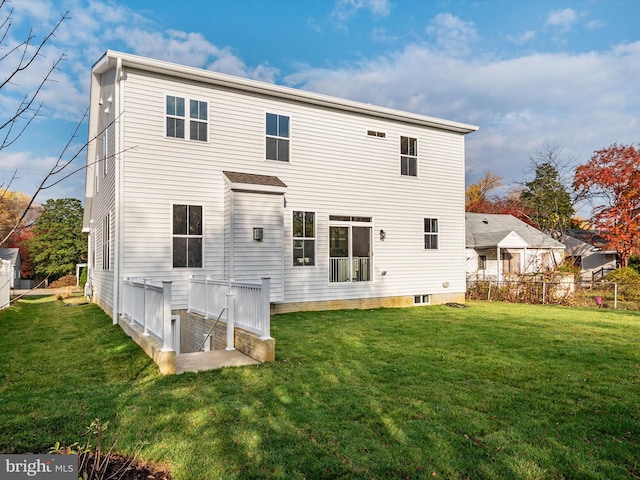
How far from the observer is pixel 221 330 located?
7.48 metres

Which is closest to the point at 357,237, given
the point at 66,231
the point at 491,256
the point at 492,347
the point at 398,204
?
the point at 398,204

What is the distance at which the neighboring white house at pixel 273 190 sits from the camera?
952 centimetres

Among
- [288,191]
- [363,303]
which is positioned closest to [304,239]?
[288,191]

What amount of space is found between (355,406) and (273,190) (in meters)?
6.97

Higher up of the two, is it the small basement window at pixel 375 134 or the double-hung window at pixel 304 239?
the small basement window at pixel 375 134

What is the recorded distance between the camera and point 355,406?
13.7 ft

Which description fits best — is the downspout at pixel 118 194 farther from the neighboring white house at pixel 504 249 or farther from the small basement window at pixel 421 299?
the neighboring white house at pixel 504 249

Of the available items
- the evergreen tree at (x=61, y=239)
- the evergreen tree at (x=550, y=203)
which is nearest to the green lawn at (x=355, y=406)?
the evergreen tree at (x=550, y=203)

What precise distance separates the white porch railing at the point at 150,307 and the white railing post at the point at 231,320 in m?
0.98

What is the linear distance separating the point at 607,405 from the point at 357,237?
862 cm

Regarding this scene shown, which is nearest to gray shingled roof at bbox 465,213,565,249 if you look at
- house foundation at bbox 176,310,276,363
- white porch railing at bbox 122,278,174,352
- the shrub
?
house foundation at bbox 176,310,276,363

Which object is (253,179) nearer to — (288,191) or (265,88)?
(288,191)

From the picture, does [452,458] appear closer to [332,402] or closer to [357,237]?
[332,402]

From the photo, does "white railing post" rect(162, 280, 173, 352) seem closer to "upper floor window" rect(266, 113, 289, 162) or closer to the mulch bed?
the mulch bed
